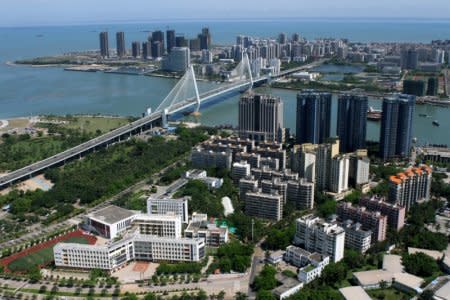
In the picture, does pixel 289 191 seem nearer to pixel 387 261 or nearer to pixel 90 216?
pixel 387 261

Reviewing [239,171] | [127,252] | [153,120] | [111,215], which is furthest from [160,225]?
[153,120]

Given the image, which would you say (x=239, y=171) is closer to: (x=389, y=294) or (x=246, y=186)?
(x=246, y=186)

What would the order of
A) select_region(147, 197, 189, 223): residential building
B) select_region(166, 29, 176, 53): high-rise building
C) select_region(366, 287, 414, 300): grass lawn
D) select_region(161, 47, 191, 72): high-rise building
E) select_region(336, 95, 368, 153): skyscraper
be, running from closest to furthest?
select_region(366, 287, 414, 300): grass lawn, select_region(147, 197, 189, 223): residential building, select_region(336, 95, 368, 153): skyscraper, select_region(161, 47, 191, 72): high-rise building, select_region(166, 29, 176, 53): high-rise building

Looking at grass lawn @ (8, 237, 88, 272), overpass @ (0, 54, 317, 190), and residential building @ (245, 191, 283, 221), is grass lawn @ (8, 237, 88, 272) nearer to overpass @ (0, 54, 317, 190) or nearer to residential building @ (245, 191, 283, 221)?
residential building @ (245, 191, 283, 221)

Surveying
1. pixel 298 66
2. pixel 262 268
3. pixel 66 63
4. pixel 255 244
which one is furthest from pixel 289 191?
pixel 66 63

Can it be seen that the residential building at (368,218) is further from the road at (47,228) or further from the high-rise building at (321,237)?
the road at (47,228)

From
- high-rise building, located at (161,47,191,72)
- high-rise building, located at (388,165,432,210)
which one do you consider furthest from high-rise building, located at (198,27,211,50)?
high-rise building, located at (388,165,432,210)

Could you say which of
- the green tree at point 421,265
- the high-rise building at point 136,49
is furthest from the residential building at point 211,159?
the high-rise building at point 136,49
